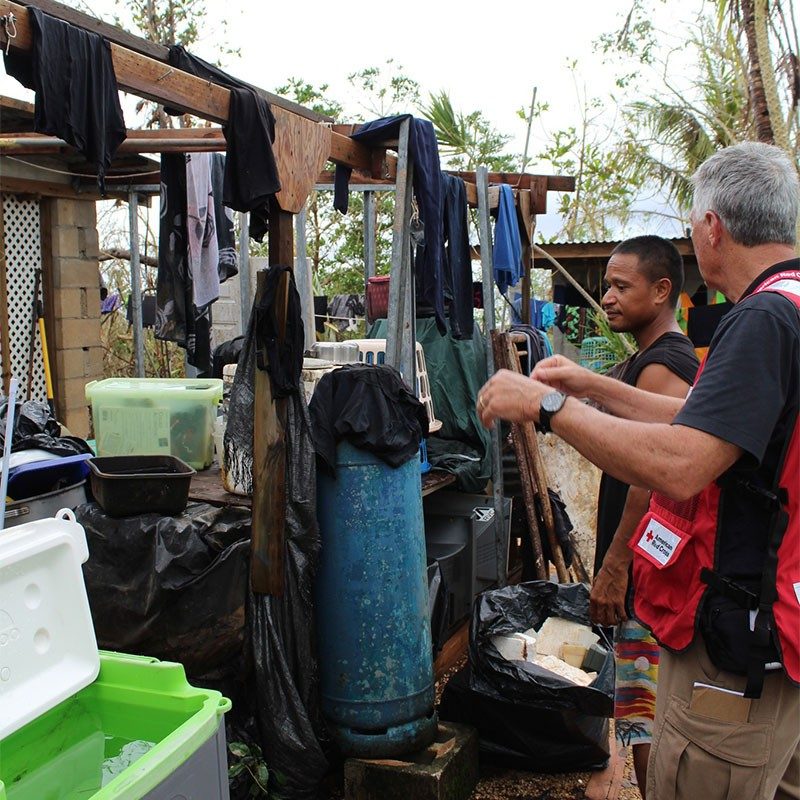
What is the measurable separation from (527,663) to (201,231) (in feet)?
9.81

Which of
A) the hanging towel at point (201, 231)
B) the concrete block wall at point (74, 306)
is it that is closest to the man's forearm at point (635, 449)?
the hanging towel at point (201, 231)

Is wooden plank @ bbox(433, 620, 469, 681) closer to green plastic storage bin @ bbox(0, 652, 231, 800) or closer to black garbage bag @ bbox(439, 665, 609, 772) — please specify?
black garbage bag @ bbox(439, 665, 609, 772)

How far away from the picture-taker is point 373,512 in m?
3.55

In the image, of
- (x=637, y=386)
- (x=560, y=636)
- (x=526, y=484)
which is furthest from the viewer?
(x=526, y=484)

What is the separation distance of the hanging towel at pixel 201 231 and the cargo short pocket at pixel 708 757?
3.70 metres

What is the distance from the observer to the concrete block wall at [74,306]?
7250 millimetres

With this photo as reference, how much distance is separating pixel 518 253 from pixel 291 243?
3.40m

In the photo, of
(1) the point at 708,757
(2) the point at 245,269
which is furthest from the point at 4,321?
(1) the point at 708,757

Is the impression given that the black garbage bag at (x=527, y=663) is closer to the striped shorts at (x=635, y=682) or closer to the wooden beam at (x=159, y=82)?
the striped shorts at (x=635, y=682)

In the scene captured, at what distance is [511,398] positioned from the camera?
6.61 feet

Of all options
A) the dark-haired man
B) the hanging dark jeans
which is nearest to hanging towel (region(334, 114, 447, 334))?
the hanging dark jeans

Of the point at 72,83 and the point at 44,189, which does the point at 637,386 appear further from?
the point at 44,189

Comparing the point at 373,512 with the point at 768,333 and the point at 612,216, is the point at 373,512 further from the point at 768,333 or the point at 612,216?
the point at 612,216

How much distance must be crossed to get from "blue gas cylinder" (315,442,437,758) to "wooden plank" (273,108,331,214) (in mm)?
1105
